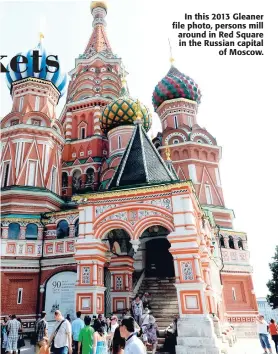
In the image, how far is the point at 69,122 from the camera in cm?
2367

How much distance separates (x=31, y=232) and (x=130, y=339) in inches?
500

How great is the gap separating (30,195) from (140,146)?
6.77 m

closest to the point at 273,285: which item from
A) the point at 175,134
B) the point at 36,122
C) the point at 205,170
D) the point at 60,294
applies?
the point at 205,170

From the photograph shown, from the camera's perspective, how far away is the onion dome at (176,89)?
23391 millimetres

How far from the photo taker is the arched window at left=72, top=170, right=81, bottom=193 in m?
20.3

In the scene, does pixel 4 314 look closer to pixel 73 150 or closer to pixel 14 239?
pixel 14 239

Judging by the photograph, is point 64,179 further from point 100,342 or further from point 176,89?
point 100,342

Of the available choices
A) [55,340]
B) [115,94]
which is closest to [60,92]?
[115,94]

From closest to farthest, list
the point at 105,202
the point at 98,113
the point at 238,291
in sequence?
the point at 105,202 < the point at 238,291 < the point at 98,113

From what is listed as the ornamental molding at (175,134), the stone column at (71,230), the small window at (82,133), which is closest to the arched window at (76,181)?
the small window at (82,133)

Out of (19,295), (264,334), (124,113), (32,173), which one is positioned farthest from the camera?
(124,113)

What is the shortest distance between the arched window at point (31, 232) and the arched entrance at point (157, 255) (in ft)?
16.5

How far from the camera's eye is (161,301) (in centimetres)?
1205

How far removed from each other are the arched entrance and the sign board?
348 cm
